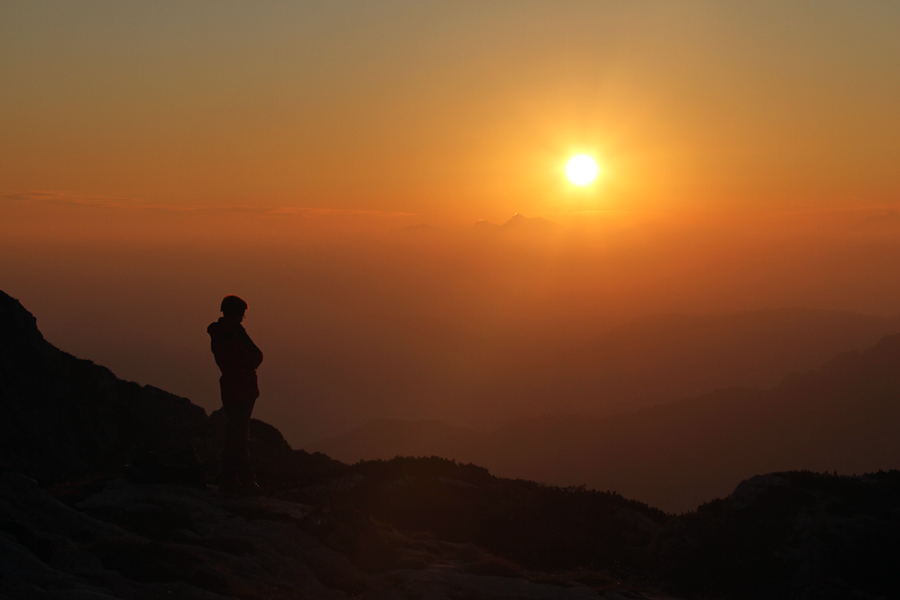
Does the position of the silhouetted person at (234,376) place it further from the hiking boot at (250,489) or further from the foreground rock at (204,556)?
the foreground rock at (204,556)

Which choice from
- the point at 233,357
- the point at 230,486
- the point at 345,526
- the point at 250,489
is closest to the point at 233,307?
the point at 233,357

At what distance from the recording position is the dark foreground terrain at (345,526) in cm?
938

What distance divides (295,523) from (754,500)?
481 inches

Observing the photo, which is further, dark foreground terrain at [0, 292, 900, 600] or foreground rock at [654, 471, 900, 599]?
foreground rock at [654, 471, 900, 599]

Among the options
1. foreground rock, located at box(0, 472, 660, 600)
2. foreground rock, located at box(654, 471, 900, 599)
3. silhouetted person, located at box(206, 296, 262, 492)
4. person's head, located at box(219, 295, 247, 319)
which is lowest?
foreground rock, located at box(0, 472, 660, 600)

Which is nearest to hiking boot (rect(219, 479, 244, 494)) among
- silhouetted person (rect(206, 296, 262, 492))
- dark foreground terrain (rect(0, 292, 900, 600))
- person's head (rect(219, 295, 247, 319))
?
silhouetted person (rect(206, 296, 262, 492))

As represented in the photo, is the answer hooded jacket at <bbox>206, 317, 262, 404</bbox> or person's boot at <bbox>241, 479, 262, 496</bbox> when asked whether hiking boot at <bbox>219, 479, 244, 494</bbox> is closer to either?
person's boot at <bbox>241, 479, 262, 496</bbox>

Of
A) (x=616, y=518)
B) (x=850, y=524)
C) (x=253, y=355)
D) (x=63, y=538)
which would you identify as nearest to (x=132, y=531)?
(x=63, y=538)

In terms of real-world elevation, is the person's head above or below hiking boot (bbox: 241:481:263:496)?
above

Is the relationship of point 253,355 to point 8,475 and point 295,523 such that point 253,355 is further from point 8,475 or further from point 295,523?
point 8,475

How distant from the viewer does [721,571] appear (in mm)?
15531

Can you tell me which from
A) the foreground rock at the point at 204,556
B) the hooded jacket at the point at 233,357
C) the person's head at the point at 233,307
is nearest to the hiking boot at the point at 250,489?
the foreground rock at the point at 204,556

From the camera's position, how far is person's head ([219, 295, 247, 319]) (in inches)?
532

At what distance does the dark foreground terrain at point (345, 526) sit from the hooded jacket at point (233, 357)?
2.19m
